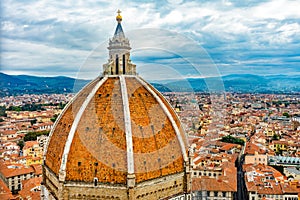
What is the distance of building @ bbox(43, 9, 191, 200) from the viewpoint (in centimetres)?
1112

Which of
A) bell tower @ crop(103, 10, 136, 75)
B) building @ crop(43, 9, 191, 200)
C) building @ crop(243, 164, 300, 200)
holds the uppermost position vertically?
bell tower @ crop(103, 10, 136, 75)

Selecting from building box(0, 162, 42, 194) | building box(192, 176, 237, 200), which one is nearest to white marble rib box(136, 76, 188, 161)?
building box(192, 176, 237, 200)

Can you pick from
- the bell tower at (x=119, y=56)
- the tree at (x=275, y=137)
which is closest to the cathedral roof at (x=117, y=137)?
the bell tower at (x=119, y=56)

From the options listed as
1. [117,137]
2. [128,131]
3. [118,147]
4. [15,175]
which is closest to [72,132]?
[117,137]

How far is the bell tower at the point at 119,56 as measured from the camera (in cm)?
1328

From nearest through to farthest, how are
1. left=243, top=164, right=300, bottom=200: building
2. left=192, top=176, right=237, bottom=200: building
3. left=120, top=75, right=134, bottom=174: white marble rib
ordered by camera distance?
left=120, top=75, right=134, bottom=174: white marble rib
left=192, top=176, right=237, bottom=200: building
left=243, top=164, right=300, bottom=200: building

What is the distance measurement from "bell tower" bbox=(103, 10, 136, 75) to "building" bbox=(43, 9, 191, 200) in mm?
90

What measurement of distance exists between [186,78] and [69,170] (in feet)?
17.1

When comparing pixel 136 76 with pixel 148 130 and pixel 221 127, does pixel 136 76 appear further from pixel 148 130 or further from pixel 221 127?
pixel 221 127

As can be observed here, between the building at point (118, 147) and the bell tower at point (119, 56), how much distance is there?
90mm

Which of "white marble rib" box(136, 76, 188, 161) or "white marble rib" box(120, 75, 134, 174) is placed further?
"white marble rib" box(136, 76, 188, 161)

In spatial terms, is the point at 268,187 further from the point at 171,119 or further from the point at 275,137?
the point at 275,137

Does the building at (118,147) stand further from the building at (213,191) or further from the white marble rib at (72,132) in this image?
the building at (213,191)

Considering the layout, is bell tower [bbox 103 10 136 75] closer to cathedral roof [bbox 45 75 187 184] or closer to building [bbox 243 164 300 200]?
cathedral roof [bbox 45 75 187 184]
